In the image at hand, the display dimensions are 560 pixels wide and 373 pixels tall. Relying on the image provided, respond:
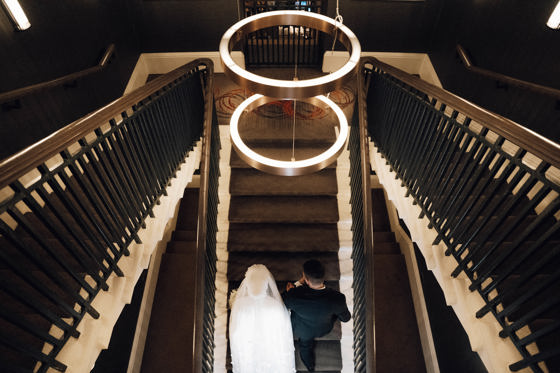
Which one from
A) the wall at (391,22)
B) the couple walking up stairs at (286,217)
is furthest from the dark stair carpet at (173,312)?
the wall at (391,22)

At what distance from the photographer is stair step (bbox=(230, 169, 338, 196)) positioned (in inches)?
168

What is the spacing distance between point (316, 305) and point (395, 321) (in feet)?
7.11

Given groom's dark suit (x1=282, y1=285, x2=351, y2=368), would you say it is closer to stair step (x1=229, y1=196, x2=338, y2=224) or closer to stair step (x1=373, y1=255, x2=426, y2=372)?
stair step (x1=229, y1=196, x2=338, y2=224)

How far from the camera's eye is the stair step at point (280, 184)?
14.0 feet

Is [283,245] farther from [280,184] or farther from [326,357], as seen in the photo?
[326,357]

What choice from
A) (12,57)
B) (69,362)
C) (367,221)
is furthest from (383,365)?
(12,57)

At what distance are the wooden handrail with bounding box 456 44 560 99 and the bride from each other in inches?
124

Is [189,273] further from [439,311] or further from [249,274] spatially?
[439,311]

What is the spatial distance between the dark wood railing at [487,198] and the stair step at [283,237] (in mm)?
1233

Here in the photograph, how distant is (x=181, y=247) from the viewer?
5.16 m

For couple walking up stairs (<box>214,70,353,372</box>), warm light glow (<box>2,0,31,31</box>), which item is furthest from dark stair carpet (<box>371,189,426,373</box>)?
warm light glow (<box>2,0,31,31</box>)

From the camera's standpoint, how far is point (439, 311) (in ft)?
12.8

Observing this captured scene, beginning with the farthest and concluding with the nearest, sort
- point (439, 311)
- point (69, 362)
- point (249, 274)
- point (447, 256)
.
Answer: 1. point (439, 311)
2. point (249, 274)
3. point (447, 256)
4. point (69, 362)

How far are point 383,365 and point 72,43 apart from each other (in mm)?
5772
